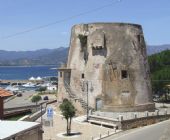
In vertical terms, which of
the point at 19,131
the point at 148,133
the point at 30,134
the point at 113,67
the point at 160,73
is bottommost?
the point at 148,133

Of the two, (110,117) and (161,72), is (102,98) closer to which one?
(110,117)

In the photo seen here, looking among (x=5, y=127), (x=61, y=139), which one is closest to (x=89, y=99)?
(x=61, y=139)

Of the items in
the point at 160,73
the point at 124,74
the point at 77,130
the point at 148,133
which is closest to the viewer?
the point at 148,133

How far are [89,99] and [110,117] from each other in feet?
19.4

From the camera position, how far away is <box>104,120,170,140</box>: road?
30094 millimetres

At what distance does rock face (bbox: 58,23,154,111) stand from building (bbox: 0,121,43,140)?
20267 mm

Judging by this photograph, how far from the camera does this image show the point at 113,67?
42.4 metres

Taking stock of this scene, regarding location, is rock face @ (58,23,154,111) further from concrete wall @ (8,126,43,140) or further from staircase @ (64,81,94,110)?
concrete wall @ (8,126,43,140)

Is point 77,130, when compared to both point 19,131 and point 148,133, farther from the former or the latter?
point 19,131

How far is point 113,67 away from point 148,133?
11.2 meters

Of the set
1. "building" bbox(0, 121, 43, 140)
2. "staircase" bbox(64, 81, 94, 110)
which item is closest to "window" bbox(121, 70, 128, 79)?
"staircase" bbox(64, 81, 94, 110)

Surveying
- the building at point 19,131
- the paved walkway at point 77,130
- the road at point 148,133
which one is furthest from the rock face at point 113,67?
the building at point 19,131

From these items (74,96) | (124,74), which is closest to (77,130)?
(74,96)

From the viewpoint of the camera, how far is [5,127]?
2100 centimetres
